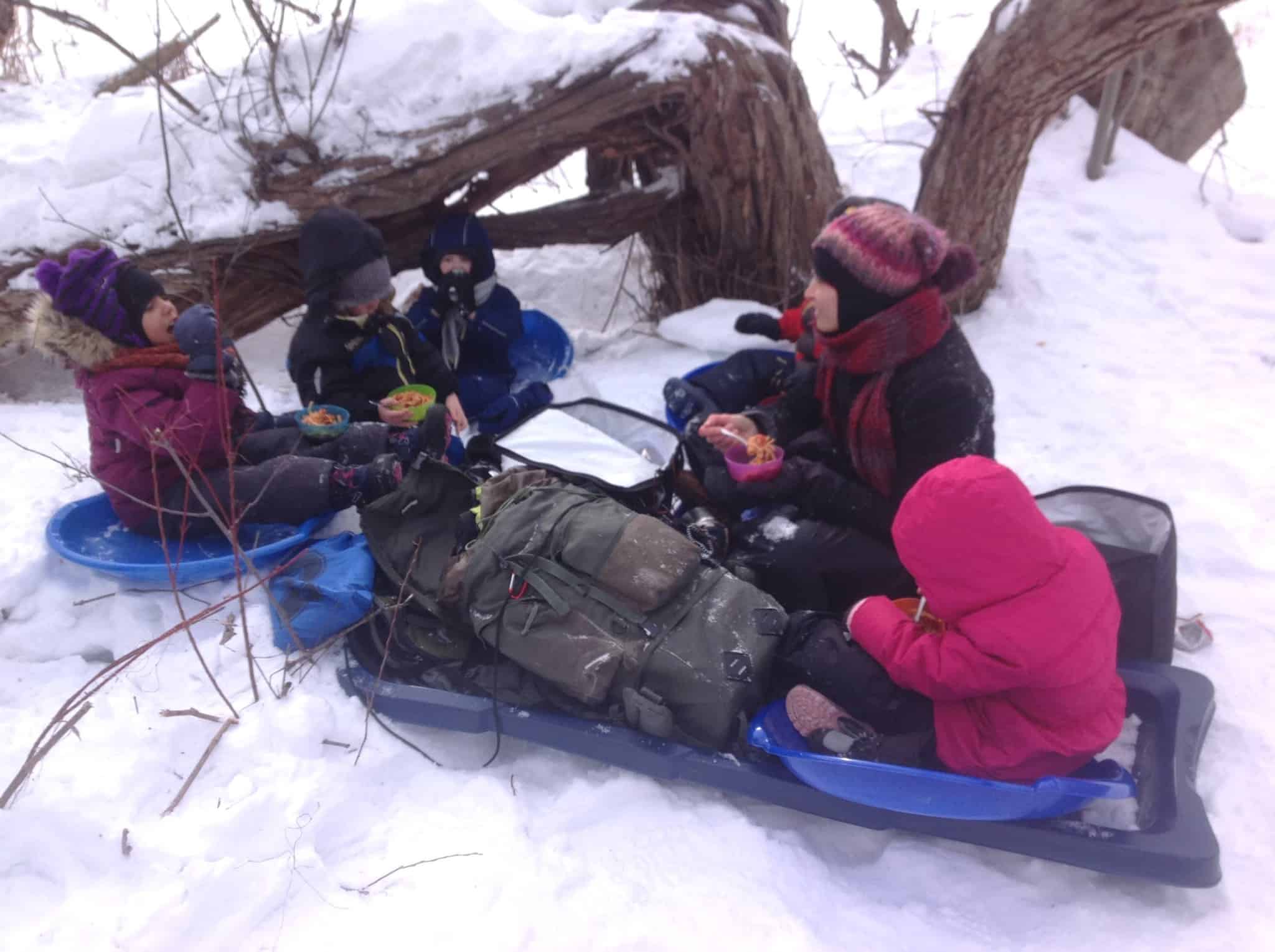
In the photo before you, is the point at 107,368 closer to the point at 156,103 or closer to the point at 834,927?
the point at 156,103

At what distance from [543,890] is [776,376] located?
2.45 m

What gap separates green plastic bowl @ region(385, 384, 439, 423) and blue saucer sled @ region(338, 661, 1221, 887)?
1213mm

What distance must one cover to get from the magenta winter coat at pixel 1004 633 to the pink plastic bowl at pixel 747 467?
2.57ft

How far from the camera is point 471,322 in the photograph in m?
3.88

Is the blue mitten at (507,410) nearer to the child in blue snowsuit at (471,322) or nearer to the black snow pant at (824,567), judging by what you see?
the child in blue snowsuit at (471,322)

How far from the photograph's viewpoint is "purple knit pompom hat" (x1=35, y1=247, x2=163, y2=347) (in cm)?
244

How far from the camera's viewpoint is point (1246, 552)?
2734 millimetres

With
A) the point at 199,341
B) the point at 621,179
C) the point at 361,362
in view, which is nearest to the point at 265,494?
the point at 199,341

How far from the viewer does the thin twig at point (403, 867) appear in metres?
1.67

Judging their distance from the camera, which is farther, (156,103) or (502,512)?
(156,103)

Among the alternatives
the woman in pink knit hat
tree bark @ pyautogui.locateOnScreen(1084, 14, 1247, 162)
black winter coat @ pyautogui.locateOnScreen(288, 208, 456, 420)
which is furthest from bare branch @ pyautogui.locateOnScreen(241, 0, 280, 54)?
tree bark @ pyautogui.locateOnScreen(1084, 14, 1247, 162)

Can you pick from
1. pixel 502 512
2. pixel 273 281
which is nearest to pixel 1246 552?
pixel 502 512

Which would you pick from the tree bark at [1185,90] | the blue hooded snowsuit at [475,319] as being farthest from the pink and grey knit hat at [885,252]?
the tree bark at [1185,90]

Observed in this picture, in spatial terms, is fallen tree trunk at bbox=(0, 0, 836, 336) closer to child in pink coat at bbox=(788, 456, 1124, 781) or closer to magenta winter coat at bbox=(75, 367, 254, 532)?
magenta winter coat at bbox=(75, 367, 254, 532)
